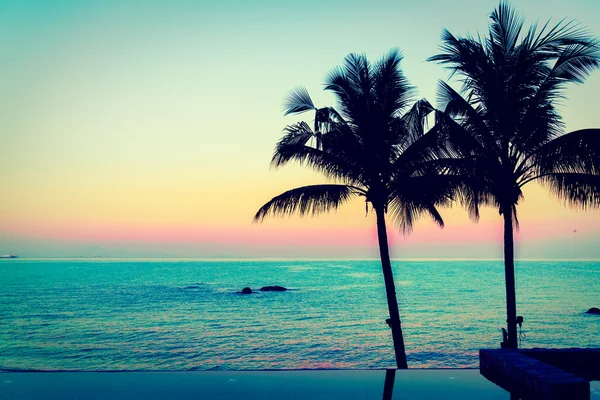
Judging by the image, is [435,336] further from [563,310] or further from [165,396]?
[165,396]

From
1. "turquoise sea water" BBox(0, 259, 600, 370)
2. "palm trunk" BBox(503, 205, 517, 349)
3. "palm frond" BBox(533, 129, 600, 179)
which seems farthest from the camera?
"turquoise sea water" BBox(0, 259, 600, 370)

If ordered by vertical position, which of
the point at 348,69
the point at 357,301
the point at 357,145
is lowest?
the point at 357,301

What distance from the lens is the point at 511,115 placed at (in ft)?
35.9

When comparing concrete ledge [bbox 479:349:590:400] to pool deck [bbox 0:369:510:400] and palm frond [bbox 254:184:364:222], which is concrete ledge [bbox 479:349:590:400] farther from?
palm frond [bbox 254:184:364:222]

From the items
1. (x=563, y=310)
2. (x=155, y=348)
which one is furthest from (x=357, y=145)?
(x=563, y=310)

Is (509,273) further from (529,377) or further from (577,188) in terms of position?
(529,377)

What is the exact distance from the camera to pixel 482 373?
7207 mm

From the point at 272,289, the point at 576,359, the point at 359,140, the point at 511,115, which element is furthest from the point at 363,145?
the point at 272,289

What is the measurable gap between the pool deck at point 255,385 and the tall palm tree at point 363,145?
5527 mm

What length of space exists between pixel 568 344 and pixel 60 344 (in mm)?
27179

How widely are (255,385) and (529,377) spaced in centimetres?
321

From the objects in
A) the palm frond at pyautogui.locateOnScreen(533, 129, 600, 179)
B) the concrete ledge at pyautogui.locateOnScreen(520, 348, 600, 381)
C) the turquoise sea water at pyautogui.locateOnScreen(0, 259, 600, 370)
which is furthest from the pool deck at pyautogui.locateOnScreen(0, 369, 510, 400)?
the turquoise sea water at pyautogui.locateOnScreen(0, 259, 600, 370)

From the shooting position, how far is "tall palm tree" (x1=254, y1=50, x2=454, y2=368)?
12398 mm

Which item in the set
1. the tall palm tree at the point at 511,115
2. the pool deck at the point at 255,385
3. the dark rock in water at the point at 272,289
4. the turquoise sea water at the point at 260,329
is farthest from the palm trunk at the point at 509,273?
the dark rock in water at the point at 272,289
